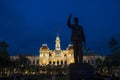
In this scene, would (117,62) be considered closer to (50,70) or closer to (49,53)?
(50,70)

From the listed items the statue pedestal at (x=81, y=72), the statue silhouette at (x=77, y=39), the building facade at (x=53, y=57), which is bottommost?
the statue pedestal at (x=81, y=72)

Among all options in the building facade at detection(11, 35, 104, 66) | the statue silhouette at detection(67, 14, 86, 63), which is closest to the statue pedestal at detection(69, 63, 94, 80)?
the statue silhouette at detection(67, 14, 86, 63)

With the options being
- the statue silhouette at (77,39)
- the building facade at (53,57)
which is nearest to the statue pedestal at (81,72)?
the statue silhouette at (77,39)

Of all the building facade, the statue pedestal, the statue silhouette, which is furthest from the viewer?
the building facade

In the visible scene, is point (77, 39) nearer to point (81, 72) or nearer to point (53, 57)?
point (81, 72)

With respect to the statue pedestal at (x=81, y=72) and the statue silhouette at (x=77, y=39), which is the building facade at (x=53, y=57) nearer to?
the statue silhouette at (x=77, y=39)

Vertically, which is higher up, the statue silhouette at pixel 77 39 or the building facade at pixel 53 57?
the building facade at pixel 53 57

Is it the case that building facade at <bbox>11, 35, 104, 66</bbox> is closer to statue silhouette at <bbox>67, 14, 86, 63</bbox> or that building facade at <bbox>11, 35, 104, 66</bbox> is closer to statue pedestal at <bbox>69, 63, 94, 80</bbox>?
statue silhouette at <bbox>67, 14, 86, 63</bbox>

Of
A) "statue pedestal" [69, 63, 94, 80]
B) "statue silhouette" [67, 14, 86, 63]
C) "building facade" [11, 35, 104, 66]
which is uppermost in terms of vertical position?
"building facade" [11, 35, 104, 66]

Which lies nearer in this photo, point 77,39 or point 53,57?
point 77,39

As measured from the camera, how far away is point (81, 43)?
1980cm

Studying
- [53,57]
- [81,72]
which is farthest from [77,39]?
[53,57]

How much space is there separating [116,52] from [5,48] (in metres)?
30.8

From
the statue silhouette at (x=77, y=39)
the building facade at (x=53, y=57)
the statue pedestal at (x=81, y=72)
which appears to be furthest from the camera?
the building facade at (x=53, y=57)
